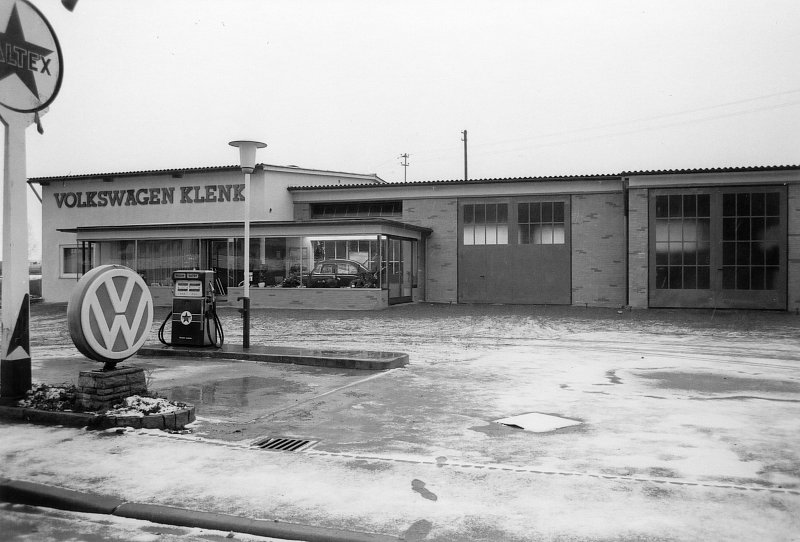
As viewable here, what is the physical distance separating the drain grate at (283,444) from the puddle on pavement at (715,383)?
17.6ft

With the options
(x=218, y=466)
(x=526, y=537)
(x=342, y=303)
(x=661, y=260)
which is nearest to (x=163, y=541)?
(x=218, y=466)

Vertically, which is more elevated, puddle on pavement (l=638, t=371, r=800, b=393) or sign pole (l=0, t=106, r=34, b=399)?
sign pole (l=0, t=106, r=34, b=399)

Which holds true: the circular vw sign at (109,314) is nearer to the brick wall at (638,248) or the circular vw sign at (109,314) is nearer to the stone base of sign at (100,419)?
the stone base of sign at (100,419)

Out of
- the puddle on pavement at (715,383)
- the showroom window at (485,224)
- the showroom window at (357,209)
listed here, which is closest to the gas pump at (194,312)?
the puddle on pavement at (715,383)

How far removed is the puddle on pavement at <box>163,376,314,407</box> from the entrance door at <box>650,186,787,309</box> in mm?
18161

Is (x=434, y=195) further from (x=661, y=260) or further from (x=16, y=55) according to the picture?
(x=16, y=55)

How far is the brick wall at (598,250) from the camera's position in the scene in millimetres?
25875

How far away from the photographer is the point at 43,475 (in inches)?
207

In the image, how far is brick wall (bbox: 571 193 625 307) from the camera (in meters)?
25.9

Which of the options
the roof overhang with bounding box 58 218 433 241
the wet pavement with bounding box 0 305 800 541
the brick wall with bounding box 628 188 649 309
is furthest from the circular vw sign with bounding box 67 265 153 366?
the brick wall with bounding box 628 188 649 309

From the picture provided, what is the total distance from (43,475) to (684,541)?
14.8 feet

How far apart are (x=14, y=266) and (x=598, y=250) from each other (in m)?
22.0

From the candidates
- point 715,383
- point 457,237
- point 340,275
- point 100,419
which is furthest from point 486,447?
point 457,237

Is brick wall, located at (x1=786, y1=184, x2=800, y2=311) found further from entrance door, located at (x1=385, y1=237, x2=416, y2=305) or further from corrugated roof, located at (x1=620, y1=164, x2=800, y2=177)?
entrance door, located at (x1=385, y1=237, x2=416, y2=305)
